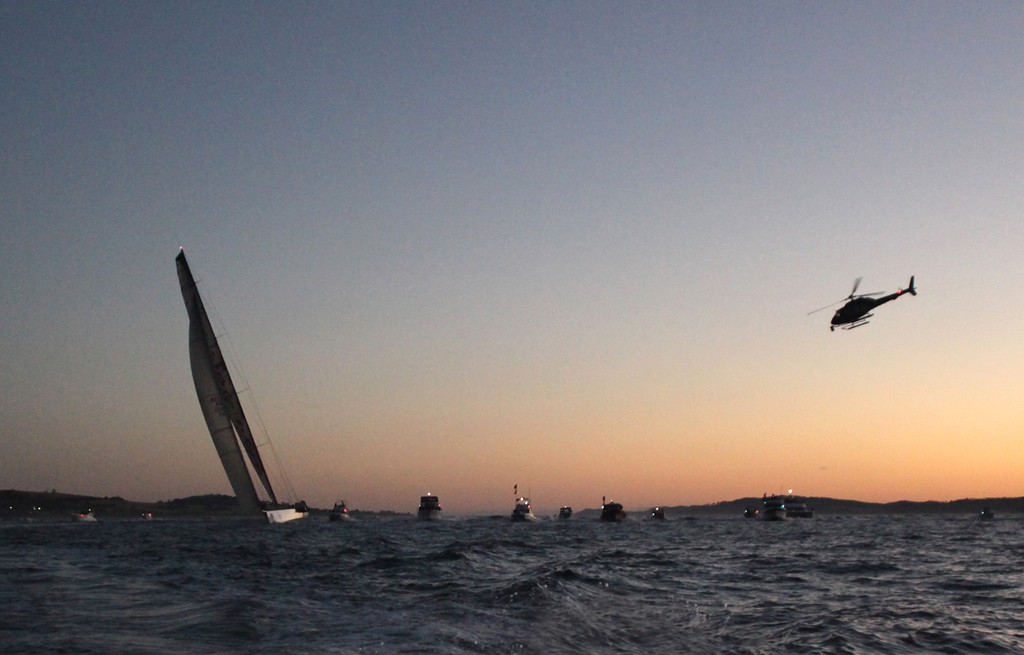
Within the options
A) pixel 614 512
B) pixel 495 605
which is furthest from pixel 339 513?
pixel 495 605

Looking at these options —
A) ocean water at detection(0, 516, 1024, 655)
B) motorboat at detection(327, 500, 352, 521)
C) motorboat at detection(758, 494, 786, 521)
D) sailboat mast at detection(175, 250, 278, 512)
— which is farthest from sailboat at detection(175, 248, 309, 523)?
motorboat at detection(758, 494, 786, 521)

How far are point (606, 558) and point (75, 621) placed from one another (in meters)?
27.5

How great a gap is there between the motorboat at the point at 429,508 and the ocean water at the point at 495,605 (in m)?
98.4

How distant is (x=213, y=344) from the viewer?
71875 millimetres

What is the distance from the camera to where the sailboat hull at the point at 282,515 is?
78.1 meters

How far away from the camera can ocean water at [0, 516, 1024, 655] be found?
16.2 meters

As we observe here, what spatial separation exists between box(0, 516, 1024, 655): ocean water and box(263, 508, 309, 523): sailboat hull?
4015cm

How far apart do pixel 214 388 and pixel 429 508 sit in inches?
2801

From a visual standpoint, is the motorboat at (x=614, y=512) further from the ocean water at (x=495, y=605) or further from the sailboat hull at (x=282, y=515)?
the ocean water at (x=495, y=605)

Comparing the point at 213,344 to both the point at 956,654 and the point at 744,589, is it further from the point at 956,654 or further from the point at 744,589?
the point at 956,654

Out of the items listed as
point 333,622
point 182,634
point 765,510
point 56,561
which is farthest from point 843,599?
point 765,510

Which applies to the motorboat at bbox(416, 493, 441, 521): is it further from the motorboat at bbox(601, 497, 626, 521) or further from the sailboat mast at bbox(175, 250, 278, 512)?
the sailboat mast at bbox(175, 250, 278, 512)

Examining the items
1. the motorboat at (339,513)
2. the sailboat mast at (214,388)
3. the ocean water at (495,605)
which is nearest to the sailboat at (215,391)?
the sailboat mast at (214,388)

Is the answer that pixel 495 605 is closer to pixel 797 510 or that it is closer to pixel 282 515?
pixel 282 515
